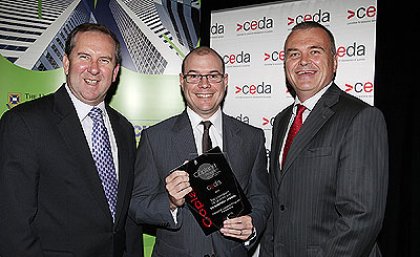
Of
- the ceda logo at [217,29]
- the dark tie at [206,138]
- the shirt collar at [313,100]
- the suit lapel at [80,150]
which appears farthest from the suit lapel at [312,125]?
the ceda logo at [217,29]

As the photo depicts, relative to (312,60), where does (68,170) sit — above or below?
below

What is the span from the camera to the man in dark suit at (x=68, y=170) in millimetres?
2469

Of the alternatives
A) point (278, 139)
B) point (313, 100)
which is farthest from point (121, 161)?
point (313, 100)

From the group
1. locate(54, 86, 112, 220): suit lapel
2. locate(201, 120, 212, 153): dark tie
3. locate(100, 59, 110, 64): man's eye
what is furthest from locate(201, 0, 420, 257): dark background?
locate(54, 86, 112, 220): suit lapel

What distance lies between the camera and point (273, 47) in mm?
4797

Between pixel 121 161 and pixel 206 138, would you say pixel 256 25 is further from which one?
pixel 121 161

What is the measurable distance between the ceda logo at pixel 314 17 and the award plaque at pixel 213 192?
2.49 m

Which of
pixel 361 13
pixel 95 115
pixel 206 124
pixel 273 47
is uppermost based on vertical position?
pixel 361 13

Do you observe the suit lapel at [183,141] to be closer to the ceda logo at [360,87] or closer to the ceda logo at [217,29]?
the ceda logo at [360,87]

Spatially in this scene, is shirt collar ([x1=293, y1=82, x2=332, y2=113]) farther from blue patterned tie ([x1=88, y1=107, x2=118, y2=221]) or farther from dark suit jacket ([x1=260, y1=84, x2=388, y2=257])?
blue patterned tie ([x1=88, y1=107, x2=118, y2=221])

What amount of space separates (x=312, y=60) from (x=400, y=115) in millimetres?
1398

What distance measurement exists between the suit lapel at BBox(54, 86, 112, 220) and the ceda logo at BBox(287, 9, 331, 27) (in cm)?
298

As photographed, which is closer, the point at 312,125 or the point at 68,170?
the point at 68,170

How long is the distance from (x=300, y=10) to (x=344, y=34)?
66cm
